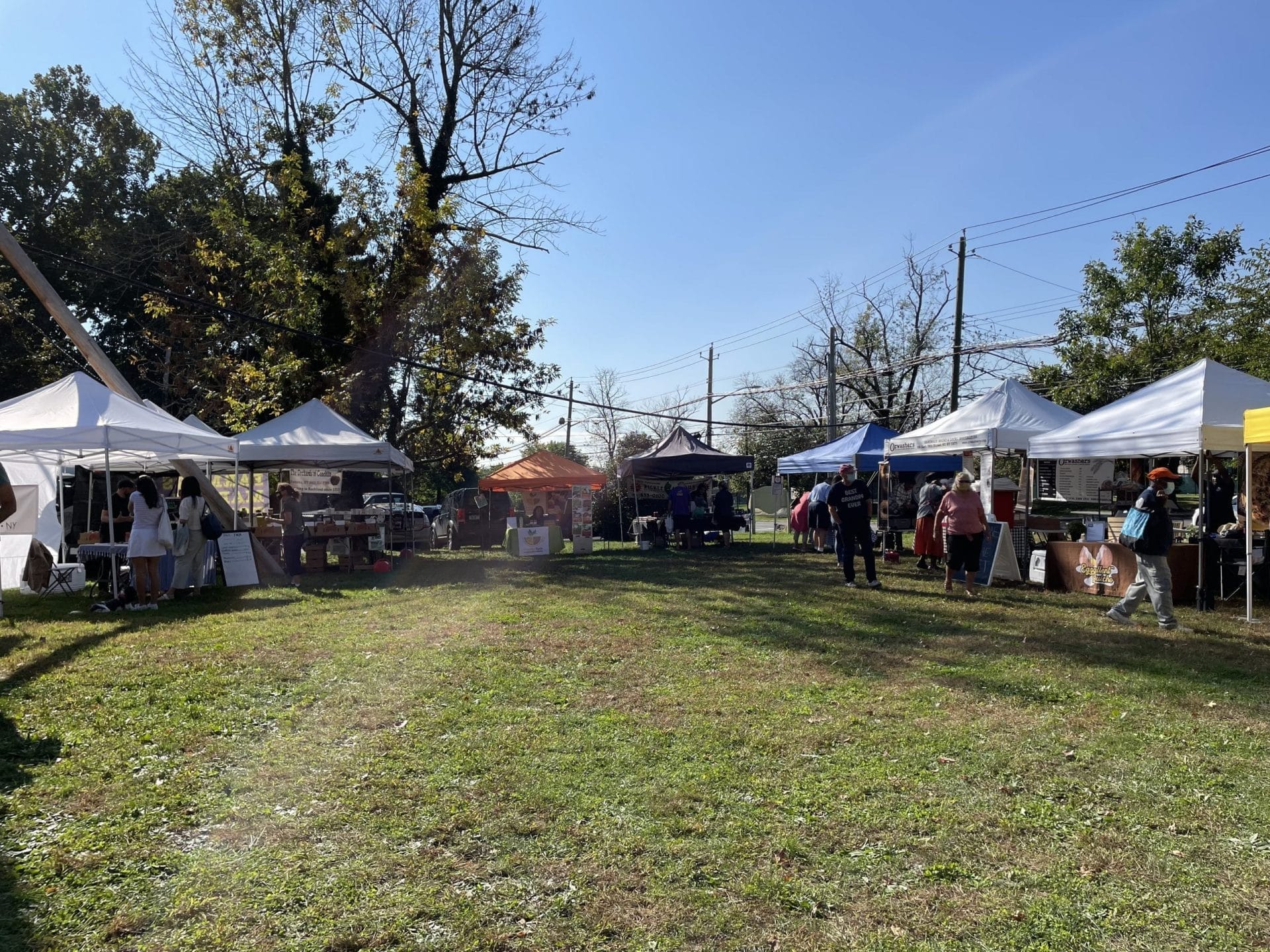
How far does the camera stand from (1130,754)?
4.93 m

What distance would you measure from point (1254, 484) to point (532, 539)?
13.0 m

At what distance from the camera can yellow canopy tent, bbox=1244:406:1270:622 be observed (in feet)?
28.8

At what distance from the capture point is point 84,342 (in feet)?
42.7

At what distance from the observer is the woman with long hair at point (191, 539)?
38.3 ft

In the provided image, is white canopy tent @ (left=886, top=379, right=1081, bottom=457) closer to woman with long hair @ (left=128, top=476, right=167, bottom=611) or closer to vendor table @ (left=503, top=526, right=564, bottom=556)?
vendor table @ (left=503, top=526, right=564, bottom=556)

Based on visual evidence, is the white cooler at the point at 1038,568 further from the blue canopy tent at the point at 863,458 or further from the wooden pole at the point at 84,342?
the wooden pole at the point at 84,342

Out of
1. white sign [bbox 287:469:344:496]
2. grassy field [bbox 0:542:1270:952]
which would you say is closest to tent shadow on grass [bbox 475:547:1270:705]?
grassy field [bbox 0:542:1270:952]

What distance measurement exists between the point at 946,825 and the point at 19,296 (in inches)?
1345

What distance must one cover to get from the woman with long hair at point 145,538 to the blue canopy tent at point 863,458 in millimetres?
12979

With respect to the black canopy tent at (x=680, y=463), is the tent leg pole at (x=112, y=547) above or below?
below

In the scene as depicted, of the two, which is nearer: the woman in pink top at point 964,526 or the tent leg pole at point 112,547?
the tent leg pole at point 112,547

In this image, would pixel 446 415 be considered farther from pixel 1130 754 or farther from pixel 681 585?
pixel 1130 754

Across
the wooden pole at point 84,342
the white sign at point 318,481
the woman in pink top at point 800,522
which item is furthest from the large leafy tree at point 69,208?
the woman in pink top at point 800,522

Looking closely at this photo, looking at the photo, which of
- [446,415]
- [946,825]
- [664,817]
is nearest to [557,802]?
[664,817]
